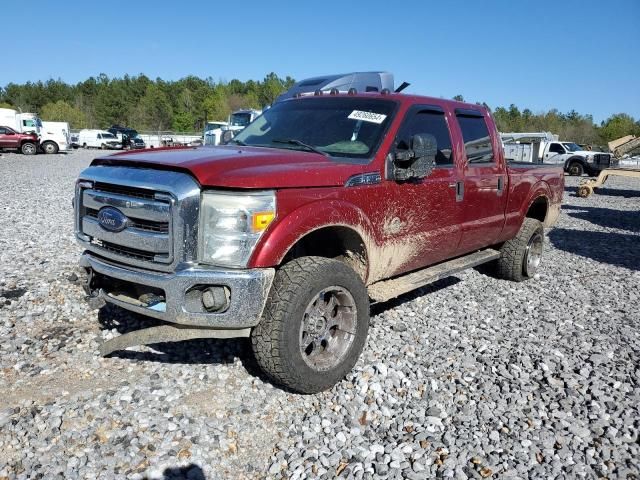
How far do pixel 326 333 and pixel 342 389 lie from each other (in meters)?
0.40

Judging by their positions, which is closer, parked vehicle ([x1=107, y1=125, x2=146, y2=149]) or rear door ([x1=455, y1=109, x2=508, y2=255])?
rear door ([x1=455, y1=109, x2=508, y2=255])

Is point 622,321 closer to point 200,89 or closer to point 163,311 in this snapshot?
point 163,311

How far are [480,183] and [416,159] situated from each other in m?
1.33

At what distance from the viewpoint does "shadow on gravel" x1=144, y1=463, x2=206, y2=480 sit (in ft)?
8.36

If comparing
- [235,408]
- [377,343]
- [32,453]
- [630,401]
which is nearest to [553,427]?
[630,401]

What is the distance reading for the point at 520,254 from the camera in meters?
5.93

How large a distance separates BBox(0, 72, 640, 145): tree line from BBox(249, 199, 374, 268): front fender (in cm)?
7252

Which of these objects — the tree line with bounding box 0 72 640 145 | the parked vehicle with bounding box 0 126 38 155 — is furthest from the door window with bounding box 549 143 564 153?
the tree line with bounding box 0 72 640 145

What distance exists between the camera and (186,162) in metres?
3.07

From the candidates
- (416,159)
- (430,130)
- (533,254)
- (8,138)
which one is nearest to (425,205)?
(416,159)

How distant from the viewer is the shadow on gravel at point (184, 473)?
8.36ft

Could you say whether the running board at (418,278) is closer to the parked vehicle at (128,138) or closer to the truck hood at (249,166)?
the truck hood at (249,166)

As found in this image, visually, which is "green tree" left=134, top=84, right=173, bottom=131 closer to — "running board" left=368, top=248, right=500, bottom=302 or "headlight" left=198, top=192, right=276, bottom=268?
"running board" left=368, top=248, right=500, bottom=302

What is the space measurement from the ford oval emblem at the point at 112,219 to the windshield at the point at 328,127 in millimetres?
1433
